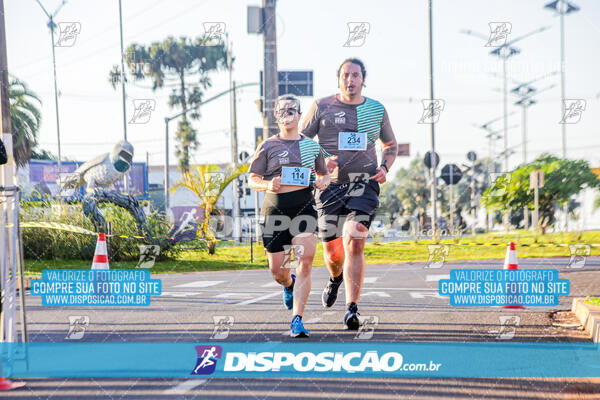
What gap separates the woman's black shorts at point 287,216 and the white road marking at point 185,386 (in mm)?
1587

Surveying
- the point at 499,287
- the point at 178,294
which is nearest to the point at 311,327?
the point at 499,287

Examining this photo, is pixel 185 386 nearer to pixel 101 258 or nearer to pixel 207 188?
pixel 101 258

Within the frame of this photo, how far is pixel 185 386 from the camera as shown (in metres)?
3.85

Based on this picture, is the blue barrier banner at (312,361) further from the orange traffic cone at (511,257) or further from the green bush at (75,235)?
the green bush at (75,235)

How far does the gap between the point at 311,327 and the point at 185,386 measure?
2.12 m

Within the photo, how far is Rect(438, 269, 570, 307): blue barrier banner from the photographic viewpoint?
5.75 m

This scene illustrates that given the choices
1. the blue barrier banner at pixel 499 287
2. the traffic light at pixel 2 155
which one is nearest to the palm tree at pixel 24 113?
the traffic light at pixel 2 155

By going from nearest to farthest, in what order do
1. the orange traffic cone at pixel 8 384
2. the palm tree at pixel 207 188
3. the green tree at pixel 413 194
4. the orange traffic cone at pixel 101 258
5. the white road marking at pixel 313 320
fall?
1. the orange traffic cone at pixel 8 384
2. the white road marking at pixel 313 320
3. the green tree at pixel 413 194
4. the orange traffic cone at pixel 101 258
5. the palm tree at pixel 207 188

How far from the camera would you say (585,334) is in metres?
5.57

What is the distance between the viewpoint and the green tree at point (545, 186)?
5586 millimetres

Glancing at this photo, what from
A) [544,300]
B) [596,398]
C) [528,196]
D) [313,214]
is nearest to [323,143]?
[313,214]

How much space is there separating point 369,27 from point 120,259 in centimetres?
1022

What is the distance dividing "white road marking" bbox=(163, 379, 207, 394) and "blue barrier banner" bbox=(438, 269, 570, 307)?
2722 mm

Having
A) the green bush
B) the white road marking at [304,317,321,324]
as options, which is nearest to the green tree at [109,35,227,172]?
the white road marking at [304,317,321,324]
